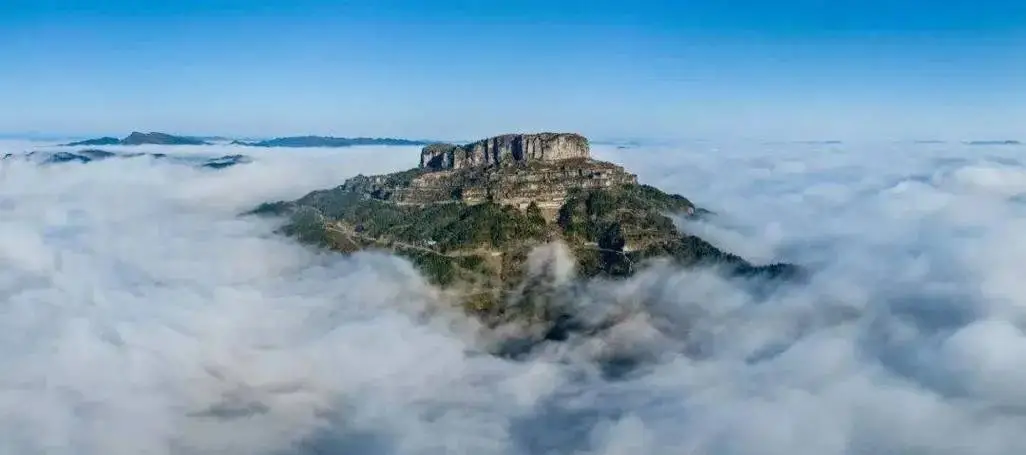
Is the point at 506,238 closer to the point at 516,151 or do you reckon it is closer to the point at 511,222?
the point at 511,222

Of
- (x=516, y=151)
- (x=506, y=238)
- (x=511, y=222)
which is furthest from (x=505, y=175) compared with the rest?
(x=506, y=238)

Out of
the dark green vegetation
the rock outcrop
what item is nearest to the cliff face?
the rock outcrop

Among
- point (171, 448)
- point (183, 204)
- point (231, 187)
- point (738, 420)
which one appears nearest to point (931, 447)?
point (738, 420)

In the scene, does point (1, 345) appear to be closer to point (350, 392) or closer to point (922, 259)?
point (350, 392)

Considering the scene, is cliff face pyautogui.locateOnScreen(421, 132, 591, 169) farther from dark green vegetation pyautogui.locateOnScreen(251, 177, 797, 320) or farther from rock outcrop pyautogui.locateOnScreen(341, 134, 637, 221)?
dark green vegetation pyautogui.locateOnScreen(251, 177, 797, 320)

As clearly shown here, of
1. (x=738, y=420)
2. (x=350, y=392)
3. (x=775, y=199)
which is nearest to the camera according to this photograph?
(x=738, y=420)

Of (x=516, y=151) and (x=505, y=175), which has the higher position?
(x=516, y=151)
